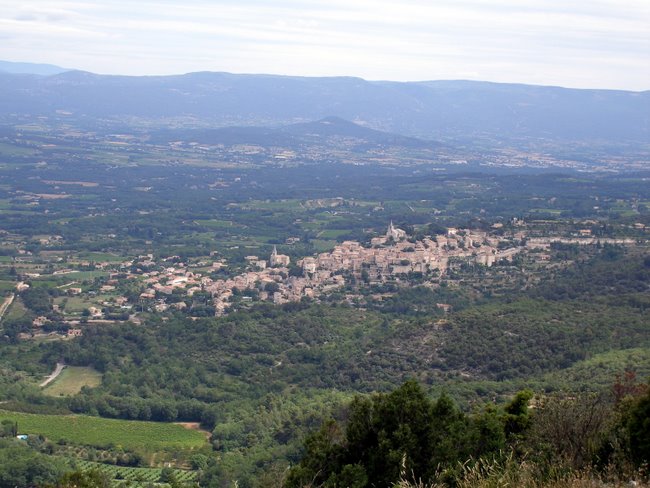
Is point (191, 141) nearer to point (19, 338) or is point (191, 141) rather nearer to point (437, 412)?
point (19, 338)

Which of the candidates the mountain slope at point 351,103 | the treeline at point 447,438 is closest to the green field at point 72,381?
the treeline at point 447,438

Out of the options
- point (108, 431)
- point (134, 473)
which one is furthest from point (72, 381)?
point (134, 473)

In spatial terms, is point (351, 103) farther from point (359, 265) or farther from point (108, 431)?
point (108, 431)

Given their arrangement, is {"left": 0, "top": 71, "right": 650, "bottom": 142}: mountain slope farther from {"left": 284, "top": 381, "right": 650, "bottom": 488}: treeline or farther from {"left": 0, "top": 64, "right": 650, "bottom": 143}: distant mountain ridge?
{"left": 284, "top": 381, "right": 650, "bottom": 488}: treeline

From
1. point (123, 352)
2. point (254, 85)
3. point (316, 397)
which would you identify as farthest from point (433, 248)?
point (254, 85)

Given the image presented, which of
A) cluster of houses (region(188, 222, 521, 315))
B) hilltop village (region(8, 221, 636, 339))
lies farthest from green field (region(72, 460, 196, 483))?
cluster of houses (region(188, 222, 521, 315))

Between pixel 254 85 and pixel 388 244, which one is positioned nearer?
pixel 388 244

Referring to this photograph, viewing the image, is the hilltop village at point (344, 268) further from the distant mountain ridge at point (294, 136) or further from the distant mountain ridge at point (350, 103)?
the distant mountain ridge at point (350, 103)
